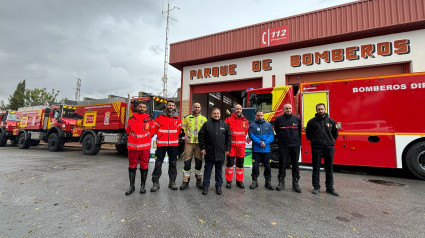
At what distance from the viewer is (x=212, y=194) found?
3.92 meters

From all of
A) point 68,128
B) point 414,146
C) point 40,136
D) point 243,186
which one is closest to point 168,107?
point 243,186

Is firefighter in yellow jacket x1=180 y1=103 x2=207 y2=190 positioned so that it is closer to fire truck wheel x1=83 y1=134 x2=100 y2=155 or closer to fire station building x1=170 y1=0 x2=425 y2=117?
fire station building x1=170 y1=0 x2=425 y2=117

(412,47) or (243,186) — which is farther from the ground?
(412,47)

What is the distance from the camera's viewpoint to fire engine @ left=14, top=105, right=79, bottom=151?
11555 millimetres

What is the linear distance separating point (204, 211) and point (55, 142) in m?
12.3

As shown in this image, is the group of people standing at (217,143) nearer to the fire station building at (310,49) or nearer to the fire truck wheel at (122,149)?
the fire station building at (310,49)

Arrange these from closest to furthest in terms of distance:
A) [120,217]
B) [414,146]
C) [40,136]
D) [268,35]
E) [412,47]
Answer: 1. [120,217]
2. [414,146]
3. [412,47]
4. [268,35]
5. [40,136]

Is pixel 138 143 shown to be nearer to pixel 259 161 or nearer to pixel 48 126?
pixel 259 161

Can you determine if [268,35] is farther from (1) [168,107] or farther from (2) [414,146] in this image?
(1) [168,107]

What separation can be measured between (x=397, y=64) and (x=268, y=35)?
597 centimetres

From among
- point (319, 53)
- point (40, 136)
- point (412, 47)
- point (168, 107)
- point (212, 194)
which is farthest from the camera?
point (40, 136)

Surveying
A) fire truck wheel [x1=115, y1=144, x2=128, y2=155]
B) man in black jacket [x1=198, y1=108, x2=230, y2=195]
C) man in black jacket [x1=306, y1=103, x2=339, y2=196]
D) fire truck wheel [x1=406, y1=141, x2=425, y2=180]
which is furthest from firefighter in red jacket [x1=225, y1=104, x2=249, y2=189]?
fire truck wheel [x1=115, y1=144, x2=128, y2=155]

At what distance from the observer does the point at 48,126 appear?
12.6 meters

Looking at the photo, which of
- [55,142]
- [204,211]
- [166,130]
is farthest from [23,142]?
[204,211]
